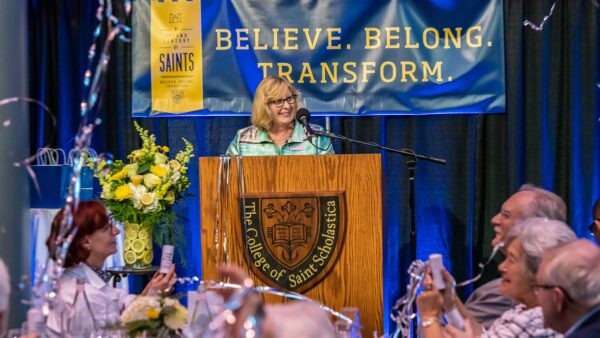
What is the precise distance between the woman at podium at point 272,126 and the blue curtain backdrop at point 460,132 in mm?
1504

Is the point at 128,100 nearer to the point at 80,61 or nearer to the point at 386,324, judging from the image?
the point at 80,61

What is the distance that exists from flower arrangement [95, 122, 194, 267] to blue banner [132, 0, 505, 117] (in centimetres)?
181

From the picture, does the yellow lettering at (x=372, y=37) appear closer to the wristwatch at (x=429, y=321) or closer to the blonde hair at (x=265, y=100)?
the blonde hair at (x=265, y=100)

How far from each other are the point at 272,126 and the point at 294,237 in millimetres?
1269

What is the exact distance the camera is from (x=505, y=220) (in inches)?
140

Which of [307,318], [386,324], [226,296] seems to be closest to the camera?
[307,318]

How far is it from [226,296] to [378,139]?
3.70m

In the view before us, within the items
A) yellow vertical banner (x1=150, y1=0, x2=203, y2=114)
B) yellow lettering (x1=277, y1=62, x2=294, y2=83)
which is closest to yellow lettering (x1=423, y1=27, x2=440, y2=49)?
yellow lettering (x1=277, y1=62, x2=294, y2=83)

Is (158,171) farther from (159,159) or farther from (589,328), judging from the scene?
(589,328)

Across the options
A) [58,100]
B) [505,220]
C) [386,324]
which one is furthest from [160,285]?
[58,100]

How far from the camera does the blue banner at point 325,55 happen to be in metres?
5.97

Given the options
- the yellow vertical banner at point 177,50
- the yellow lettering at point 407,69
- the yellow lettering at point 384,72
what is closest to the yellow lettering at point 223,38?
the yellow vertical banner at point 177,50

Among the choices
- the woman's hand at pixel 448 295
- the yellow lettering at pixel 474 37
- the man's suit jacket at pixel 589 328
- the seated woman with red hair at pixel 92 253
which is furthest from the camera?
the yellow lettering at pixel 474 37

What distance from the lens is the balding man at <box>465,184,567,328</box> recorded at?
3484mm
